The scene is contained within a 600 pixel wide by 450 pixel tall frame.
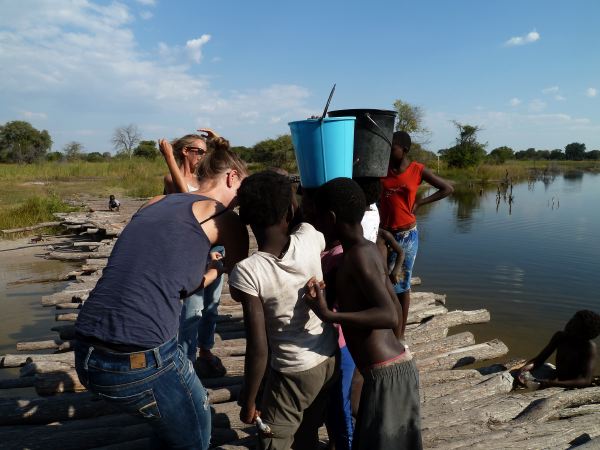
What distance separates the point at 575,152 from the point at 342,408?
116549 millimetres

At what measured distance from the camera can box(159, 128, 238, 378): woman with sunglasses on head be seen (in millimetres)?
3465

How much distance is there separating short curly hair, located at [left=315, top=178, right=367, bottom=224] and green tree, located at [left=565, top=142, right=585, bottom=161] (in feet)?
375

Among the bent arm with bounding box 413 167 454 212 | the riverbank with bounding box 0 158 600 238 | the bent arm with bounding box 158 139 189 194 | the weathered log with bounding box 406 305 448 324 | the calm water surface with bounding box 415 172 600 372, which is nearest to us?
the bent arm with bounding box 158 139 189 194

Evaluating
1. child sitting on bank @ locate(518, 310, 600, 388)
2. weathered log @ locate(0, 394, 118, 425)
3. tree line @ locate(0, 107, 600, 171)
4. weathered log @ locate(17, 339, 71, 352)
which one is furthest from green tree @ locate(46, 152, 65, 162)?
child sitting on bank @ locate(518, 310, 600, 388)

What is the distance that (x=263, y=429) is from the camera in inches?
85.3

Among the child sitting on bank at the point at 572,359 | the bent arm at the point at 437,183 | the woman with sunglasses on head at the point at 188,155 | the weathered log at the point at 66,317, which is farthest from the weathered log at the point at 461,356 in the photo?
the weathered log at the point at 66,317

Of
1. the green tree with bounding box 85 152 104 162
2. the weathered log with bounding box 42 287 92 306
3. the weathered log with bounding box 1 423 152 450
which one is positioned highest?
the green tree with bounding box 85 152 104 162

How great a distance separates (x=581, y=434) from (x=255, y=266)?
9.72 feet

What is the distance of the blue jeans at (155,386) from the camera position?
1764 mm

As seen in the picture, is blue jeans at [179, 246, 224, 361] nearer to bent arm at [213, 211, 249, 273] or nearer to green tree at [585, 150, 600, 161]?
bent arm at [213, 211, 249, 273]

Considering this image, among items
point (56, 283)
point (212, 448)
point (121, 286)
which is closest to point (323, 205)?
point (121, 286)

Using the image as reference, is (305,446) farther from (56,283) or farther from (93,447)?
(56,283)

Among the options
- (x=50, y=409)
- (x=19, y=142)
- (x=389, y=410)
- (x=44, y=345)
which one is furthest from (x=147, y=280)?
(x=19, y=142)

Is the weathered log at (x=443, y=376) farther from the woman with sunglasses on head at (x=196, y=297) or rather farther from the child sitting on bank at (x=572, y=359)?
the woman with sunglasses on head at (x=196, y=297)
